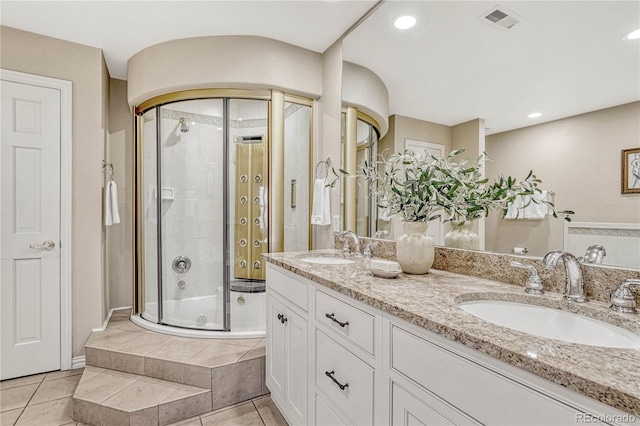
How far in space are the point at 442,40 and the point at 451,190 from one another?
85 centimetres

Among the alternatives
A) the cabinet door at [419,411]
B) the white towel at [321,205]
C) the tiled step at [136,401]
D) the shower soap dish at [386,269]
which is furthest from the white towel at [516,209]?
the tiled step at [136,401]

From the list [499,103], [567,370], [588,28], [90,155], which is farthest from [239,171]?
[567,370]

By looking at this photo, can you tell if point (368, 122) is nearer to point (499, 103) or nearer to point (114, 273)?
point (499, 103)

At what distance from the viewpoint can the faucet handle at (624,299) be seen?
0.85 m

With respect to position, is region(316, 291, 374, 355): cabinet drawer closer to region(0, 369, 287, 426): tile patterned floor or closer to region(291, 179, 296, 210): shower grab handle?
region(0, 369, 287, 426): tile patterned floor

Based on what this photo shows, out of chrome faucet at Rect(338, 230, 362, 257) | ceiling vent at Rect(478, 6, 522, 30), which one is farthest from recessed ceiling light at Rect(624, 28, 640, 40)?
chrome faucet at Rect(338, 230, 362, 257)

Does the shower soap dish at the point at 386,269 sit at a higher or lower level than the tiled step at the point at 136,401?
higher

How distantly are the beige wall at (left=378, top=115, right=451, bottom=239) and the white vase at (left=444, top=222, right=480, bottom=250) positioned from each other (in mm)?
364

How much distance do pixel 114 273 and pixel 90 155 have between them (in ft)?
3.90

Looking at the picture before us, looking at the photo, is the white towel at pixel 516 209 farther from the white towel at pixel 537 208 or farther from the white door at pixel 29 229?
the white door at pixel 29 229

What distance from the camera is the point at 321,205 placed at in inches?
94.0

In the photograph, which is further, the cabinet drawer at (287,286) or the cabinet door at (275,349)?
the cabinet door at (275,349)

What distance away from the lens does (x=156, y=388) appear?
195 cm

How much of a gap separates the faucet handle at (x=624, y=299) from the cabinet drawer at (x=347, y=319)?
2.18ft
